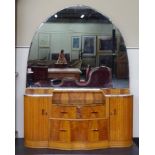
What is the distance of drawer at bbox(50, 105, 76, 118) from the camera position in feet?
17.0

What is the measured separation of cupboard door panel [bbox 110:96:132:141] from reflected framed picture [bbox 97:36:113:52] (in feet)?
2.67

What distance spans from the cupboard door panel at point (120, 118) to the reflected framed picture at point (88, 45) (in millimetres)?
822

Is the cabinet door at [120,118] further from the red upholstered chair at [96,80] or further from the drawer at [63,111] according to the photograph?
the drawer at [63,111]

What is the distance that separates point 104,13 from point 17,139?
7.82ft

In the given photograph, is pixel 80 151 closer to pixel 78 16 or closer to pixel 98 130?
pixel 98 130

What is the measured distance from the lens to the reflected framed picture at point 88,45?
5.63 meters

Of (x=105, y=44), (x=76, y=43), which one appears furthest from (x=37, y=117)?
(x=105, y=44)

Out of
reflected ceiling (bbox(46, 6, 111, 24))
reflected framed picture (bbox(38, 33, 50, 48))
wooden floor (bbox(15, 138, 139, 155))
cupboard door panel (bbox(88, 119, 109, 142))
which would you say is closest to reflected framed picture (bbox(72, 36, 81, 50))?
reflected ceiling (bbox(46, 6, 111, 24))

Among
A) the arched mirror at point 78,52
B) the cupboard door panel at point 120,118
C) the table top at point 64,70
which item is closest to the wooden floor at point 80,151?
the cupboard door panel at point 120,118

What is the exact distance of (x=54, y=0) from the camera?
5641 millimetres

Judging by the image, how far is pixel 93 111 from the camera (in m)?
5.22

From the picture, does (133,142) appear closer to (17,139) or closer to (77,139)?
(77,139)

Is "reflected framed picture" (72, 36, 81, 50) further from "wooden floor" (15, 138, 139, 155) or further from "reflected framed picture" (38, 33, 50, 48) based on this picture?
"wooden floor" (15, 138, 139, 155)
